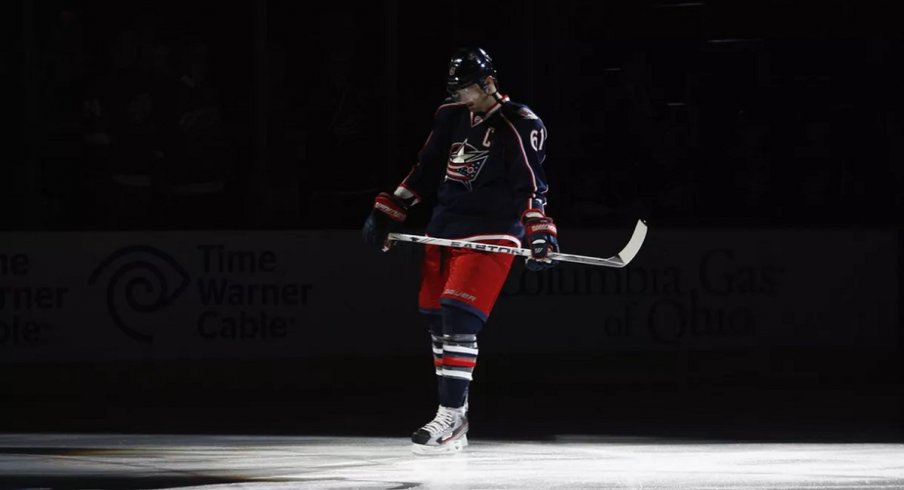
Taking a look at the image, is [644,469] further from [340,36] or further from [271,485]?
[340,36]

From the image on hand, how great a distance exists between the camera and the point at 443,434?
8805 mm

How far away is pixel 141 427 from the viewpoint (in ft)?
33.9

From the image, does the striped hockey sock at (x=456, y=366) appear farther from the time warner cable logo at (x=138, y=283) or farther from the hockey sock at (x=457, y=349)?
the time warner cable logo at (x=138, y=283)

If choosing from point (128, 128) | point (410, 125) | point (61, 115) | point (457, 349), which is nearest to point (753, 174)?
point (410, 125)

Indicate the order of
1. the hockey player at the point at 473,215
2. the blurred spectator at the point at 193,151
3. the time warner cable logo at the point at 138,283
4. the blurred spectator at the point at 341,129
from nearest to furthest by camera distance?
the hockey player at the point at 473,215, the time warner cable logo at the point at 138,283, the blurred spectator at the point at 193,151, the blurred spectator at the point at 341,129

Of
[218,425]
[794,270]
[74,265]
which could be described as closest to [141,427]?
[218,425]

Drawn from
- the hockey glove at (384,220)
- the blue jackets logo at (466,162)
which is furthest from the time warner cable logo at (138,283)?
the blue jackets logo at (466,162)

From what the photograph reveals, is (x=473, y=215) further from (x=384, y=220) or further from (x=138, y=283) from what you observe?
(x=138, y=283)

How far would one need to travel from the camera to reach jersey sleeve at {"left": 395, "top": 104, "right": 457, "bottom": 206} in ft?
29.9

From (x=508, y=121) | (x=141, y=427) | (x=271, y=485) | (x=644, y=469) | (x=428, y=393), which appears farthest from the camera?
(x=428, y=393)

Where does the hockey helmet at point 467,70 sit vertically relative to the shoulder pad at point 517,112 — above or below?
above

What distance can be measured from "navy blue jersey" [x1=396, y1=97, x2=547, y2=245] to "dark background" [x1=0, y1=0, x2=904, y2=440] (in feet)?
10.7

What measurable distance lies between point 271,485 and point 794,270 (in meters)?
6.35

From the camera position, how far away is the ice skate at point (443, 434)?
8.77 meters
